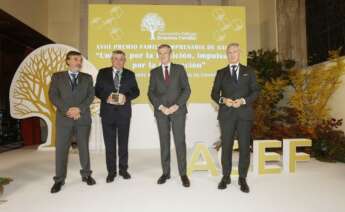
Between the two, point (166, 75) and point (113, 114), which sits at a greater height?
point (166, 75)

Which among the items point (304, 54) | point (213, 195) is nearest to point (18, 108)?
point (213, 195)

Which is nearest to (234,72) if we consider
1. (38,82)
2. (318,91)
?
(318,91)

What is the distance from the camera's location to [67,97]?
3189mm

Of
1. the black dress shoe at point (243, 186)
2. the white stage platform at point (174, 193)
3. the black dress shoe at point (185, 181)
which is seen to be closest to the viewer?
the white stage platform at point (174, 193)

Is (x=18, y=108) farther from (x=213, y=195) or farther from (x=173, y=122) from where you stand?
(x=213, y=195)

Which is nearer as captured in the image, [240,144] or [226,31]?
[240,144]

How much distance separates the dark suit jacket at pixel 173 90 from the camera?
10.7ft

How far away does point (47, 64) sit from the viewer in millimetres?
6371

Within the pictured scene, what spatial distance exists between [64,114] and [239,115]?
5.87ft

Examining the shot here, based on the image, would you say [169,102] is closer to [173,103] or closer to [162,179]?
[173,103]

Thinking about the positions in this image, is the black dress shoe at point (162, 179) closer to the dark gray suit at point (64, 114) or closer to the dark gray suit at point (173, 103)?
the dark gray suit at point (173, 103)

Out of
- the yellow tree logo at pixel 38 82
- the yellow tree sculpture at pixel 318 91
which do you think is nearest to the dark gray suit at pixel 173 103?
the yellow tree sculpture at pixel 318 91

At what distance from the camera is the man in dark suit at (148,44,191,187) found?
324cm

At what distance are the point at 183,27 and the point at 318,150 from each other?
3243 mm
